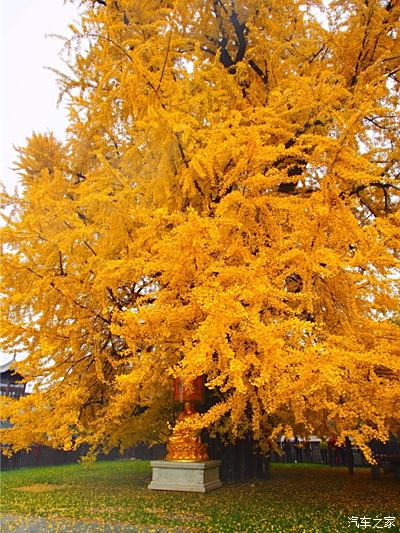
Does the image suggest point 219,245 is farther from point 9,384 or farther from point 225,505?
point 9,384

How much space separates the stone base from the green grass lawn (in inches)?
7.0

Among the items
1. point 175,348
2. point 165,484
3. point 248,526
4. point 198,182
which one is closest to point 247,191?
point 198,182

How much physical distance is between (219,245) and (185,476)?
161 inches

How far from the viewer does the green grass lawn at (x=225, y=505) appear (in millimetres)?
4363

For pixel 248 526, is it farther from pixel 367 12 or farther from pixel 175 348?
pixel 367 12

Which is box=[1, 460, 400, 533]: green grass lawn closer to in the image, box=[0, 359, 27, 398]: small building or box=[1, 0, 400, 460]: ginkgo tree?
box=[1, 0, 400, 460]: ginkgo tree

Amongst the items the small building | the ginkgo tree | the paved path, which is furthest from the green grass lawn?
the small building

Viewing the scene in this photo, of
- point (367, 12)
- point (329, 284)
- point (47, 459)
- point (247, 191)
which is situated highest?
point (367, 12)

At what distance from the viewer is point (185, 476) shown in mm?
6324

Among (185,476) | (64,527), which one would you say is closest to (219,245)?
(64,527)

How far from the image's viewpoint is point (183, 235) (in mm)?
3896

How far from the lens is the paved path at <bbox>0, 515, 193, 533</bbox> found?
401cm

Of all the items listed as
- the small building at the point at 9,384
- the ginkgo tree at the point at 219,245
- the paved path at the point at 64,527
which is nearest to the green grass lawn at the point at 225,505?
the paved path at the point at 64,527

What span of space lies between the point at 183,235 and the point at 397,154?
368 centimetres
